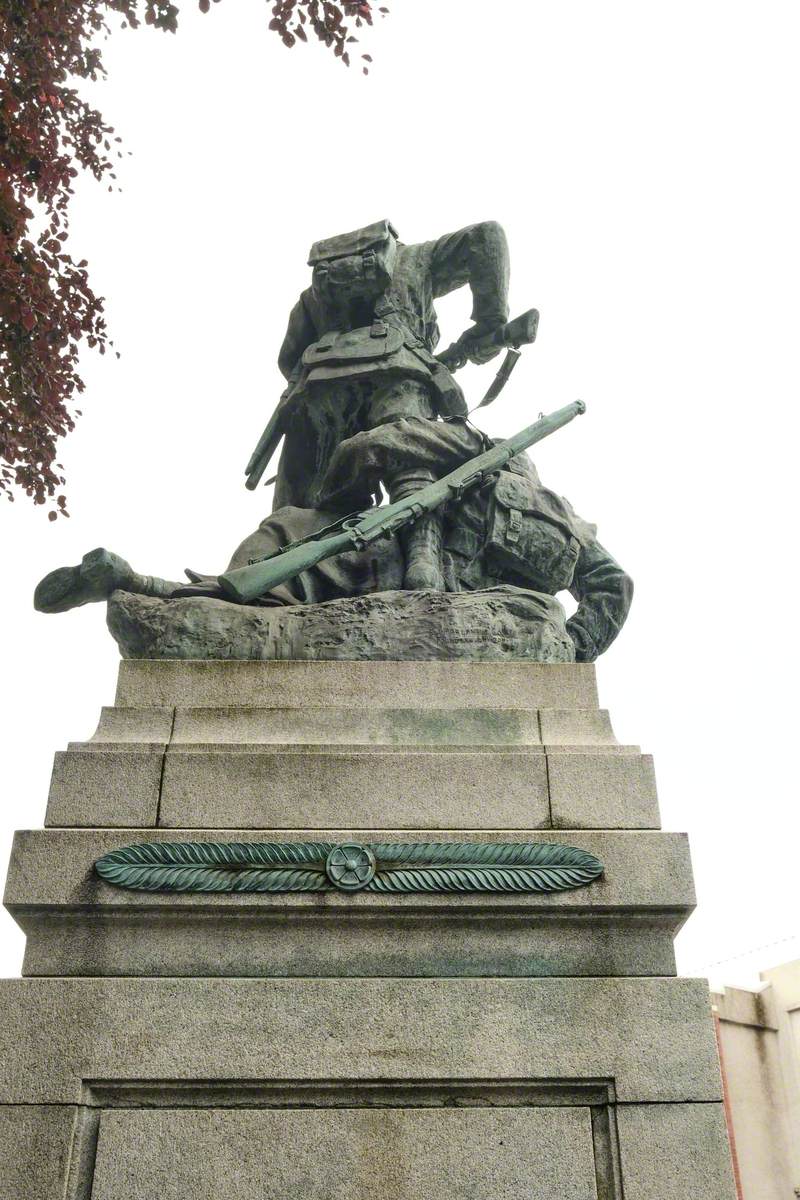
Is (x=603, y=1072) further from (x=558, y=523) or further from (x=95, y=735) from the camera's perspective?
(x=558, y=523)

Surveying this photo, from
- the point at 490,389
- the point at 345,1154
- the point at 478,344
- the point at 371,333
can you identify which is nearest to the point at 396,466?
the point at 371,333

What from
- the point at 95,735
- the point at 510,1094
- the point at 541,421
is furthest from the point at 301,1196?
the point at 541,421

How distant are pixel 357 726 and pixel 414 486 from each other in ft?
6.11

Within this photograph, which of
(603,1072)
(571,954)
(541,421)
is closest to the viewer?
(603,1072)

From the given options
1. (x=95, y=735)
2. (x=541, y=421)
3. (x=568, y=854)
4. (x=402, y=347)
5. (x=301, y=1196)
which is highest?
(x=402, y=347)

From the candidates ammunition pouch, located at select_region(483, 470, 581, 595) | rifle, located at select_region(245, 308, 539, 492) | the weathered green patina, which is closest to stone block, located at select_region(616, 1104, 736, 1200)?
the weathered green patina

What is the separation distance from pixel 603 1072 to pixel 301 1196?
1.20 m

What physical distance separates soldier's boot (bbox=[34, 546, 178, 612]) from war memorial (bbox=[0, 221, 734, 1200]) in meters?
0.02

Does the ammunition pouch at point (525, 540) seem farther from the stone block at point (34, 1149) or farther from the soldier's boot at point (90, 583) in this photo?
the stone block at point (34, 1149)

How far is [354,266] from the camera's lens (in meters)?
7.12

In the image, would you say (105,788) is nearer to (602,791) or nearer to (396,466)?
(602,791)

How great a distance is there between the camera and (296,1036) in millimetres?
3918

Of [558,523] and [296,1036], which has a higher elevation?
[558,523]

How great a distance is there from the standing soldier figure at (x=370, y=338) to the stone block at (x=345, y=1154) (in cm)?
388
